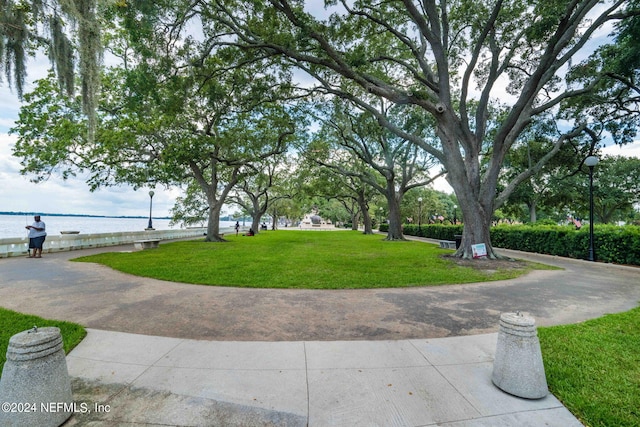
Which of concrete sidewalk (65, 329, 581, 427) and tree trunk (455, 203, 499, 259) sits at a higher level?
tree trunk (455, 203, 499, 259)

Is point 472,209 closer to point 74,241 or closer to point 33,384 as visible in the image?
point 33,384

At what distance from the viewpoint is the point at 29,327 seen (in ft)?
14.1

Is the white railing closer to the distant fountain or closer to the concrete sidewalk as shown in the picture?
the concrete sidewalk

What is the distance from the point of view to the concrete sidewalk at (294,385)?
252 centimetres

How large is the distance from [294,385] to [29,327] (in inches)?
170

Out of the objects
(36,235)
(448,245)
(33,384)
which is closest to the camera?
(33,384)

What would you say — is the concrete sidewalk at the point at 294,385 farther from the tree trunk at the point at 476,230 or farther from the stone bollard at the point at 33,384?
the tree trunk at the point at 476,230

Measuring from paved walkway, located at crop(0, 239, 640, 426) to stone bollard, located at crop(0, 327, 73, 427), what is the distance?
0.22 m

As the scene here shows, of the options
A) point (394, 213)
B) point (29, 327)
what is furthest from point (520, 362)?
point (394, 213)

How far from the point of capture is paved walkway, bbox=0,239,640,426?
2604 mm

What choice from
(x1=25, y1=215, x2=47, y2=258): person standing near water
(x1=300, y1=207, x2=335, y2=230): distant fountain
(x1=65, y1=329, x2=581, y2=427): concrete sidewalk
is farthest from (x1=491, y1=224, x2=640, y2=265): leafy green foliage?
(x1=300, y1=207, x2=335, y2=230): distant fountain

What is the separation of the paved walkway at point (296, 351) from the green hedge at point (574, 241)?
5.38 metres

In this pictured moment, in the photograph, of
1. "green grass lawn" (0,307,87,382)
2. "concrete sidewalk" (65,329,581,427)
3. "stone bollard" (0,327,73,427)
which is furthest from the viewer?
"green grass lawn" (0,307,87,382)

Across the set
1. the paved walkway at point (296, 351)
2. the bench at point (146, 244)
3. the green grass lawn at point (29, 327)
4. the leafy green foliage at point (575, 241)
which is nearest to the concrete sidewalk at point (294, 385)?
the paved walkway at point (296, 351)
